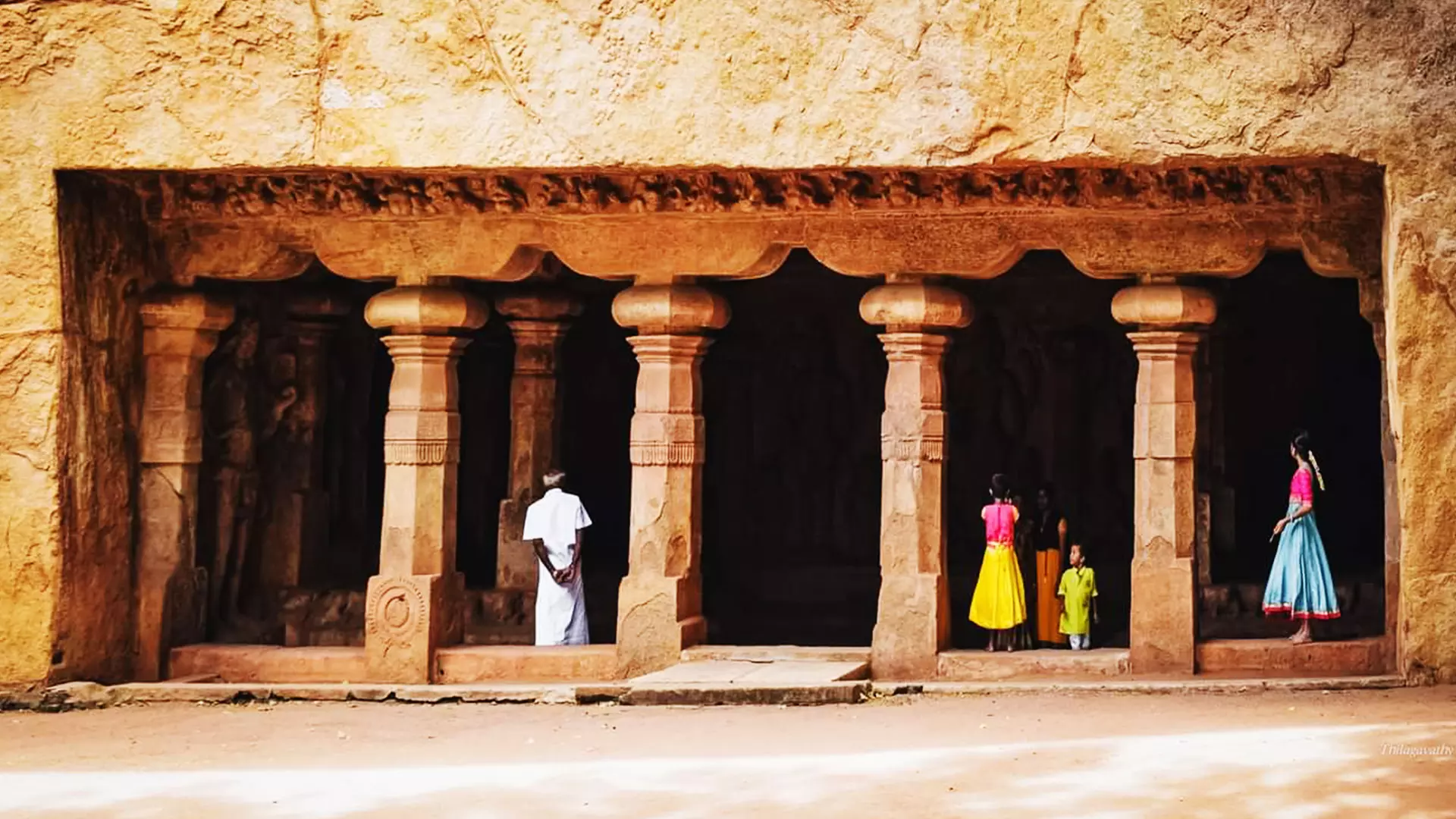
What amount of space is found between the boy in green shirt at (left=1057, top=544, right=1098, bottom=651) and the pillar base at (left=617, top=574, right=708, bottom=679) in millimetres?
2160

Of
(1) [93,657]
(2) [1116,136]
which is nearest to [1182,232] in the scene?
(2) [1116,136]

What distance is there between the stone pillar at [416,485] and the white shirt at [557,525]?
0.49 meters

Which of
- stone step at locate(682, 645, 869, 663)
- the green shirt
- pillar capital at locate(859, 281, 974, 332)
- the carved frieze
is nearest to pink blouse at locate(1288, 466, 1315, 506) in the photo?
the green shirt

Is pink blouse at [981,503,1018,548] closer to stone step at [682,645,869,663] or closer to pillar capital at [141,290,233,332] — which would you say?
stone step at [682,645,869,663]

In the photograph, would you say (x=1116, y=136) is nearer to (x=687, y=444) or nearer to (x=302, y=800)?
(x=687, y=444)

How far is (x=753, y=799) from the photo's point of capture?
598 centimetres

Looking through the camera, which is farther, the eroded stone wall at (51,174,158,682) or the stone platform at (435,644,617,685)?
the stone platform at (435,644,617,685)

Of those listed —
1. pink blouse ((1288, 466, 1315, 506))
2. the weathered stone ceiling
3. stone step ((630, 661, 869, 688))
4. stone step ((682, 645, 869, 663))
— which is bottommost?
stone step ((630, 661, 869, 688))

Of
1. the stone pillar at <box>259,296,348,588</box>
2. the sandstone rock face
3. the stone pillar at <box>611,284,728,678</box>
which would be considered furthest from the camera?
the stone pillar at <box>259,296,348,588</box>

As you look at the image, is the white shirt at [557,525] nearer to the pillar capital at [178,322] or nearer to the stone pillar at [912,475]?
the stone pillar at [912,475]

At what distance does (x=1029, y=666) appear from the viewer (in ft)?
29.8

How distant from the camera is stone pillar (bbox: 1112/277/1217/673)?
9.02 metres

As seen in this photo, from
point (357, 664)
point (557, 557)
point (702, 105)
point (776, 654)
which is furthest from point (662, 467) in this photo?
point (702, 105)

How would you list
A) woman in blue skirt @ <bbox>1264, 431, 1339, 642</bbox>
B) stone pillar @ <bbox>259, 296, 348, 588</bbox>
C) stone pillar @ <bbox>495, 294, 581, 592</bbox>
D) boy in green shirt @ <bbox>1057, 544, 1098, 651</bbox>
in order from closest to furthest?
woman in blue skirt @ <bbox>1264, 431, 1339, 642</bbox>
boy in green shirt @ <bbox>1057, 544, 1098, 651</bbox>
stone pillar @ <bbox>495, 294, 581, 592</bbox>
stone pillar @ <bbox>259, 296, 348, 588</bbox>
